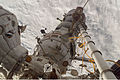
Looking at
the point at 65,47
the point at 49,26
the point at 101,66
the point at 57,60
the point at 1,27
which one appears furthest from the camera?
the point at 49,26

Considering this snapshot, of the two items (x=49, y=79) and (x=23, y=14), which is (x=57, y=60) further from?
(x=23, y=14)

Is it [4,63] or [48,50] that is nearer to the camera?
[4,63]

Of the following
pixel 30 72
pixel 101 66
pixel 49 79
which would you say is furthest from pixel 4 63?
pixel 101 66

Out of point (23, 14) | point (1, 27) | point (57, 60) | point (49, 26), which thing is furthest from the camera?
point (49, 26)

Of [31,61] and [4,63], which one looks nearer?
[4,63]

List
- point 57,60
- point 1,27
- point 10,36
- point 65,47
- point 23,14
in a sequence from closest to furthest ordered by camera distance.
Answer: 1. point 1,27
2. point 10,36
3. point 57,60
4. point 65,47
5. point 23,14

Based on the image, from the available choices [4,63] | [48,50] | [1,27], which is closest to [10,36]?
[1,27]

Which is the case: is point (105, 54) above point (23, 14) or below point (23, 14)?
below

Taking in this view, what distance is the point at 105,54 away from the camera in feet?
85.8

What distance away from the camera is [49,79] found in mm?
5281

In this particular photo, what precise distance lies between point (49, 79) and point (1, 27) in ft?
11.3

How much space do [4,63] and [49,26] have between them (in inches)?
868

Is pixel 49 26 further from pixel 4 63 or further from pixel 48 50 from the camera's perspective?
pixel 4 63

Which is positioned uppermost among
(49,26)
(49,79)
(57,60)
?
(49,26)
